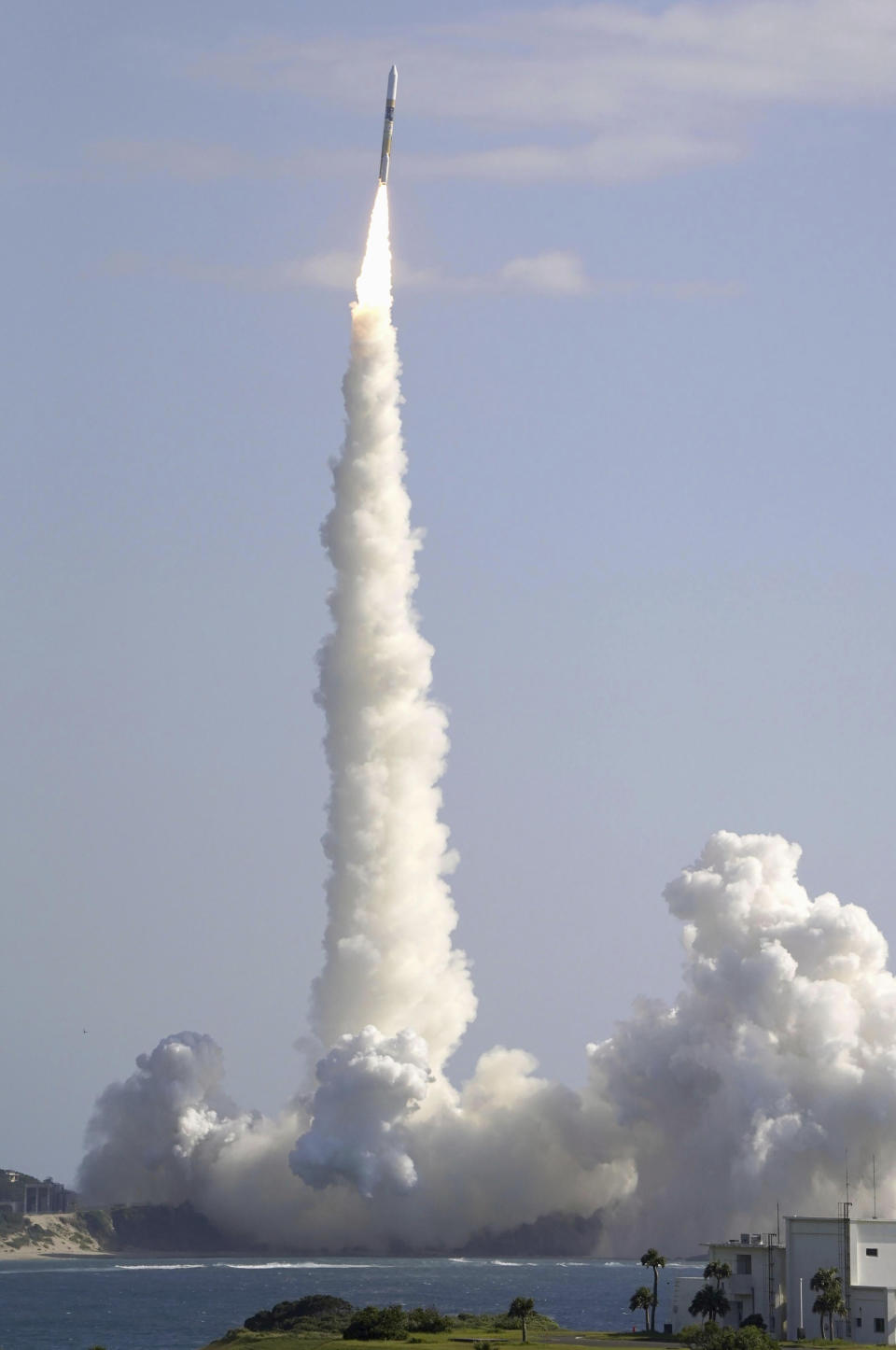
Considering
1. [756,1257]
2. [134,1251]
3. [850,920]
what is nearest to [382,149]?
[850,920]

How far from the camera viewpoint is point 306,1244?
169375 mm

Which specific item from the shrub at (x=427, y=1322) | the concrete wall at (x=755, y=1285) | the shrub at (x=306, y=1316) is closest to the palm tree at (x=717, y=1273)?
the concrete wall at (x=755, y=1285)

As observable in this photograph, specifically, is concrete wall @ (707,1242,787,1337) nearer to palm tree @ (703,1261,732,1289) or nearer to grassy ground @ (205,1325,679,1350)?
palm tree @ (703,1261,732,1289)

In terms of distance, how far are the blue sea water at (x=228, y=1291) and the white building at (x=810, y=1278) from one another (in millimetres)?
13887

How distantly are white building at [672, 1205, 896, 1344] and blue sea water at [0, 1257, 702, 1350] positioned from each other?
45.6ft

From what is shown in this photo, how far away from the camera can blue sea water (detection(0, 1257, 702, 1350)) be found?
132m

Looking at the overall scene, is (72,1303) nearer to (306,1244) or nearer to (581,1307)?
(306,1244)

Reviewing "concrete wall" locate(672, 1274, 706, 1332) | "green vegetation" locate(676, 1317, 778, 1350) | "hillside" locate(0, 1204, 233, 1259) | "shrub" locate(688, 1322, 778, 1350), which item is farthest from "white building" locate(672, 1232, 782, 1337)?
"hillside" locate(0, 1204, 233, 1259)

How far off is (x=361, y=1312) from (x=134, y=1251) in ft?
292

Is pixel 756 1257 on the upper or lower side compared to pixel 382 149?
lower

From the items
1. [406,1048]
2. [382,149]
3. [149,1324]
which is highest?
[382,149]

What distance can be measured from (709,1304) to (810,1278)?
15.0 ft

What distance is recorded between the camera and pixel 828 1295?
106 m

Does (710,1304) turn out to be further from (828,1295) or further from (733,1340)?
(733,1340)
